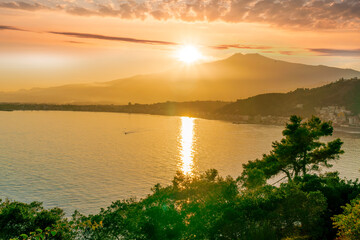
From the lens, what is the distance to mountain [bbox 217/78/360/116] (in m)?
162

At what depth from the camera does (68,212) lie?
114 ft

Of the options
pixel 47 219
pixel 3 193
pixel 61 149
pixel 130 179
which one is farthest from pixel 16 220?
pixel 61 149

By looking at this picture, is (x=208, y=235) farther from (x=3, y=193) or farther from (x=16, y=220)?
(x=3, y=193)

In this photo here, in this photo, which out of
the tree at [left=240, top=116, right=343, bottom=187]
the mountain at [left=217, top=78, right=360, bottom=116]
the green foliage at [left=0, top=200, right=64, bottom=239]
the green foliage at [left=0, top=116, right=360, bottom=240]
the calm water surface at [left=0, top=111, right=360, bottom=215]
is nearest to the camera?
the green foliage at [left=0, top=116, right=360, bottom=240]

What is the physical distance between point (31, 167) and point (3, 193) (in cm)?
1678

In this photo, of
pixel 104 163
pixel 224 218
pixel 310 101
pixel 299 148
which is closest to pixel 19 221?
pixel 224 218

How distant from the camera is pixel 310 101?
578 ft

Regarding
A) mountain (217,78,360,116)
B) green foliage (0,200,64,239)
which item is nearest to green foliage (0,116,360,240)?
green foliage (0,200,64,239)

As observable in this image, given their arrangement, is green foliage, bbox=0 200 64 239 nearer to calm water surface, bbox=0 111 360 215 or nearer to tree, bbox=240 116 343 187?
tree, bbox=240 116 343 187

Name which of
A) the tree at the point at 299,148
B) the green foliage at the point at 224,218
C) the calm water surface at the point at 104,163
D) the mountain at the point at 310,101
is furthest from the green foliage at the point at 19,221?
the mountain at the point at 310,101

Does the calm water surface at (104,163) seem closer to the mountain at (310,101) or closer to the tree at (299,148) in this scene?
the tree at (299,148)

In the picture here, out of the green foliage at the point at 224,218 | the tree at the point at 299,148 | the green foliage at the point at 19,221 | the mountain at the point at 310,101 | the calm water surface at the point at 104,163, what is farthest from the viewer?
the mountain at the point at 310,101

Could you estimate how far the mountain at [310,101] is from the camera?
16238 cm

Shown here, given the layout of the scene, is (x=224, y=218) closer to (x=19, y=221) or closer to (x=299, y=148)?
(x=19, y=221)
